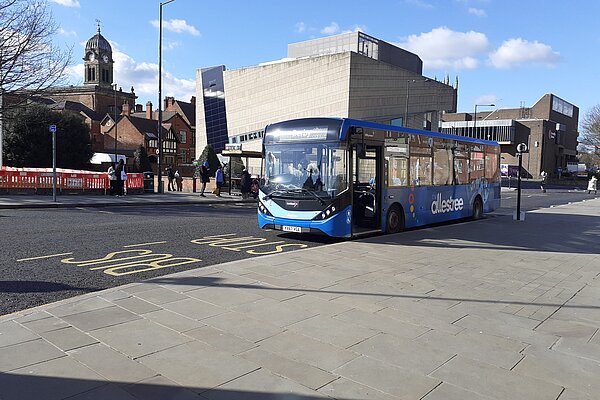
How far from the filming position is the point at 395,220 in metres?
12.6

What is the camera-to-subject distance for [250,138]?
70625 mm

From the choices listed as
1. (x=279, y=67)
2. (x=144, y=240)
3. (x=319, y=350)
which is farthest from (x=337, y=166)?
(x=279, y=67)

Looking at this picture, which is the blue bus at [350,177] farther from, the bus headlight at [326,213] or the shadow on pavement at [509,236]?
the shadow on pavement at [509,236]

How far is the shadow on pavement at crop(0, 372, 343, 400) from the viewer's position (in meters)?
3.29

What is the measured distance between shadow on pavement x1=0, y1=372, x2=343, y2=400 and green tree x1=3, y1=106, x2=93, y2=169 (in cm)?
3635

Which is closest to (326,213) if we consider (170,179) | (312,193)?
(312,193)

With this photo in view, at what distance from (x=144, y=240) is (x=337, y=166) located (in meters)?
4.62

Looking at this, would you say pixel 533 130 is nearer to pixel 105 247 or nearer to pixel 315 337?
pixel 105 247

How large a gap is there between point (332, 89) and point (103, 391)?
192ft

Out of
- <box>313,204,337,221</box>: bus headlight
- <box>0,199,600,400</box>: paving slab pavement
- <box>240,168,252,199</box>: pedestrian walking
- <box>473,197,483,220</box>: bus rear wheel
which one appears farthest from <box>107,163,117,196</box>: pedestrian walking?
<box>0,199,600,400</box>: paving slab pavement

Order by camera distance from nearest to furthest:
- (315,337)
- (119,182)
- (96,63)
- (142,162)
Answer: (315,337) < (119,182) < (142,162) < (96,63)

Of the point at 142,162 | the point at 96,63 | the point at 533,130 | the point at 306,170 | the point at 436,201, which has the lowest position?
the point at 436,201

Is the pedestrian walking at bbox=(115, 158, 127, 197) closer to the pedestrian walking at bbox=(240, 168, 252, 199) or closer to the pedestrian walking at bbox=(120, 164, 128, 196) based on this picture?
the pedestrian walking at bbox=(120, 164, 128, 196)

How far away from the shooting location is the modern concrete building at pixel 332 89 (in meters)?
58.8
